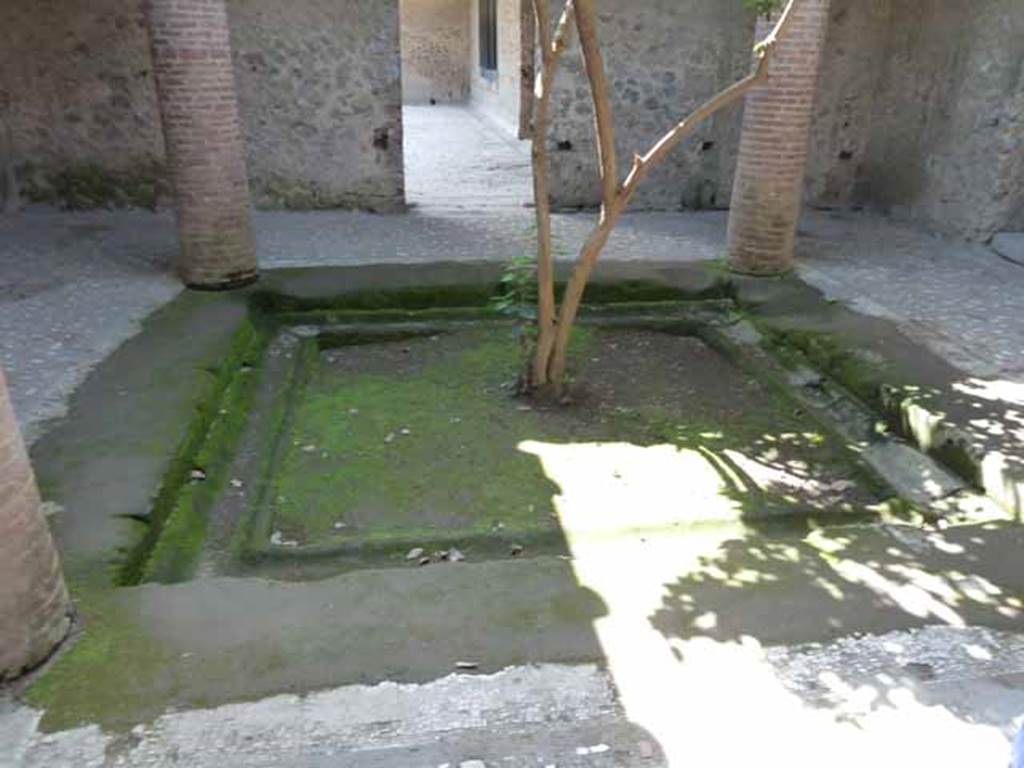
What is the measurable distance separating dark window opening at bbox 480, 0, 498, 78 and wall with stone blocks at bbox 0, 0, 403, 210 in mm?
8445

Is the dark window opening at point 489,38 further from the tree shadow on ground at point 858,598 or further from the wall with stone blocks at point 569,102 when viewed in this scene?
the tree shadow on ground at point 858,598

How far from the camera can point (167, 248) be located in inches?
287

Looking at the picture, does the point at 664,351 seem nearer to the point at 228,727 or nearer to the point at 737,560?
the point at 737,560

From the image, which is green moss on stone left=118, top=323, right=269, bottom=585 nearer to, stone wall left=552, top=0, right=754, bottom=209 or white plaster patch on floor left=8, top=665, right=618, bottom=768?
white plaster patch on floor left=8, top=665, right=618, bottom=768

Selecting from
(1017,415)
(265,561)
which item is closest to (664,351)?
(1017,415)

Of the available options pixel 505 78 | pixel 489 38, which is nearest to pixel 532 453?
pixel 505 78

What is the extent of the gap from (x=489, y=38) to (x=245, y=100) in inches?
398

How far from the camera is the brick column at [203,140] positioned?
5.56 metres

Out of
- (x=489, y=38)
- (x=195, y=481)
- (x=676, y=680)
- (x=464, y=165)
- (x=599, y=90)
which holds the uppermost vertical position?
(x=489, y=38)

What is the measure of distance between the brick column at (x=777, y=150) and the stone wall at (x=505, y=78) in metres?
8.13

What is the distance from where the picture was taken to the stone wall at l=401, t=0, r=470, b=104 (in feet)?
65.8

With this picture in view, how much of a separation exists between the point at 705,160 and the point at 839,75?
166 centimetres

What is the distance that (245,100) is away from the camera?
852 centimetres

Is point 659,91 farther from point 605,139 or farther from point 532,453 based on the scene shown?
point 532,453
